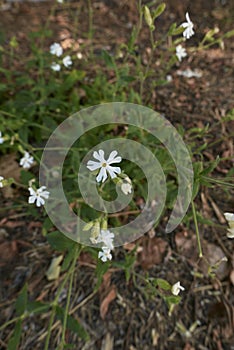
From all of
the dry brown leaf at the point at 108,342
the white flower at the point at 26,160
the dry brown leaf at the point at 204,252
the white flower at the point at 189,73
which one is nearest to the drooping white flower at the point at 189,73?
the white flower at the point at 189,73

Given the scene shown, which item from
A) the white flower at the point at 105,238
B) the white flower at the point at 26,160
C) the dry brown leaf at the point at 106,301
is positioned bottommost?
the dry brown leaf at the point at 106,301

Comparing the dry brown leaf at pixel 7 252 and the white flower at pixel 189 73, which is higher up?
the white flower at pixel 189 73

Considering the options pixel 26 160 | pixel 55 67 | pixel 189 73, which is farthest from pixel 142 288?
pixel 189 73

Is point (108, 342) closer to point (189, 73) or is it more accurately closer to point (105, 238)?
point (105, 238)

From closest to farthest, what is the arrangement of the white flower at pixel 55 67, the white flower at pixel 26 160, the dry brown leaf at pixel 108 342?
the dry brown leaf at pixel 108 342 < the white flower at pixel 26 160 < the white flower at pixel 55 67

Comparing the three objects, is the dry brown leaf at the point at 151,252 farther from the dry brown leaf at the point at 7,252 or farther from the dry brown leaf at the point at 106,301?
the dry brown leaf at the point at 7,252

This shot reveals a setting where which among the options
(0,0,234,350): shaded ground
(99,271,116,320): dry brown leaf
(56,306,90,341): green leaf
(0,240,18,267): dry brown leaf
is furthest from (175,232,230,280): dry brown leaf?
(0,240,18,267): dry brown leaf
